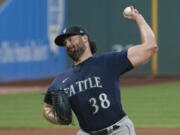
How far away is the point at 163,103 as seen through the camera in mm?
13609

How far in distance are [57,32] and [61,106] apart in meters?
15.4

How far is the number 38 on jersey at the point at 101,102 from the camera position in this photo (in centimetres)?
522

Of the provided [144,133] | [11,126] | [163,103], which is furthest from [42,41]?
[144,133]

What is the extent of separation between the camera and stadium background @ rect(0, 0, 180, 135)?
61.3ft

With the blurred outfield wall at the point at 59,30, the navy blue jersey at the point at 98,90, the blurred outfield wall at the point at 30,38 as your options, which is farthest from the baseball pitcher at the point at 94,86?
the blurred outfield wall at the point at 59,30

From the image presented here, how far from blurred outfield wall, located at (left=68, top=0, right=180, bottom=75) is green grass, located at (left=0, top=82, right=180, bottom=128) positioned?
346cm

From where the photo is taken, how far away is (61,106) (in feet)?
17.2

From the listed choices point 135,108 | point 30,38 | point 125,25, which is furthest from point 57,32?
point 135,108

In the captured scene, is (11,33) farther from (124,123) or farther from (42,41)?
(124,123)

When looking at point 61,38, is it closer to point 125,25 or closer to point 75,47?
point 75,47

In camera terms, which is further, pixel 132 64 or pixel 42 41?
pixel 42 41

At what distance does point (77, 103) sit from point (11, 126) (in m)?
5.84

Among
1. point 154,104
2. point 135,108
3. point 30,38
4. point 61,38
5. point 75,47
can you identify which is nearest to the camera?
point 75,47

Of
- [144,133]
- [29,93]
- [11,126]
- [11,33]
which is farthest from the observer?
[11,33]
